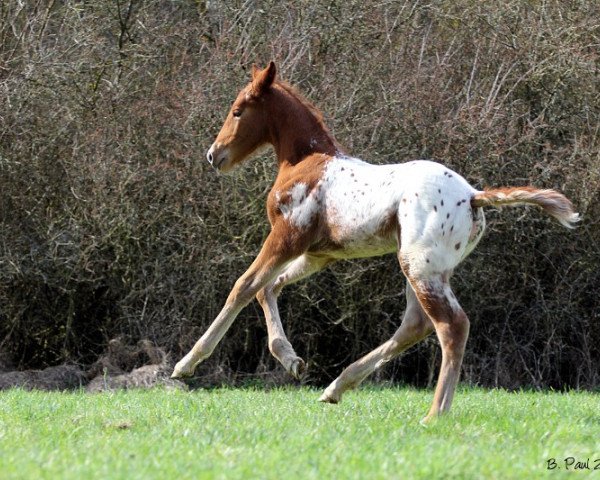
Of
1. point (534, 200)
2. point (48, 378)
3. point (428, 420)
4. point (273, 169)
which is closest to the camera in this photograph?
point (428, 420)

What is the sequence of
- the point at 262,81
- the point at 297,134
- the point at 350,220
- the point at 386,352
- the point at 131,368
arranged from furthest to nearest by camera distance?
1. the point at 131,368
2. the point at 262,81
3. the point at 297,134
4. the point at 386,352
5. the point at 350,220

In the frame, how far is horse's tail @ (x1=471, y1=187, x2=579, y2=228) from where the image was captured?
22.4 ft

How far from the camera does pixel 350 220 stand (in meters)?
7.25

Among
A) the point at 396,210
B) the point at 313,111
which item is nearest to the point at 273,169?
the point at 313,111

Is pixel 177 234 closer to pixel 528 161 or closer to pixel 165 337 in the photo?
pixel 165 337

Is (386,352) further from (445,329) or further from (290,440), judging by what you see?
(290,440)

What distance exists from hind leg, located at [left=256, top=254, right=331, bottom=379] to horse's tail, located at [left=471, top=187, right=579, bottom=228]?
149 cm

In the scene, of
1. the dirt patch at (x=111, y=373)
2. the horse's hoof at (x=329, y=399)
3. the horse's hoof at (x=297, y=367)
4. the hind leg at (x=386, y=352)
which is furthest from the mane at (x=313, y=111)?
the dirt patch at (x=111, y=373)

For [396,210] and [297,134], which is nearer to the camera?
[396,210]

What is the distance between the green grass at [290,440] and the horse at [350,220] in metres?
0.46

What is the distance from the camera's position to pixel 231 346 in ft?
41.5

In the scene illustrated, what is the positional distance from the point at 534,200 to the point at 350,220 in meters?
1.25

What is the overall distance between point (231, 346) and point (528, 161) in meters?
4.16

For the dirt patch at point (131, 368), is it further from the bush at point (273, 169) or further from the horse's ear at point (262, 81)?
the horse's ear at point (262, 81)
